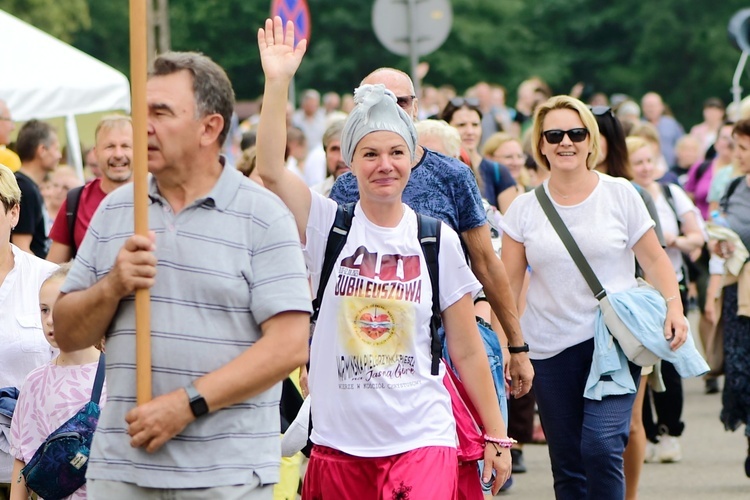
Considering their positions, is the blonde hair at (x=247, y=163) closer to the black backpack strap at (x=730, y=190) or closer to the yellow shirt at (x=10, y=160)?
the yellow shirt at (x=10, y=160)

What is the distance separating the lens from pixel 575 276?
6957 millimetres

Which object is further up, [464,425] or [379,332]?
[379,332]

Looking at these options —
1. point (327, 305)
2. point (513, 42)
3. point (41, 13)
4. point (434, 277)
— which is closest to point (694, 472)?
Result: point (434, 277)

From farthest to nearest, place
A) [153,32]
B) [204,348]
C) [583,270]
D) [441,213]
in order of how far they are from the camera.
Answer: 1. [153,32]
2. [583,270]
3. [441,213]
4. [204,348]

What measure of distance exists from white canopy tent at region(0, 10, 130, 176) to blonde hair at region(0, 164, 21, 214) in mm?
8691

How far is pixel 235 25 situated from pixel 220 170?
46.8m

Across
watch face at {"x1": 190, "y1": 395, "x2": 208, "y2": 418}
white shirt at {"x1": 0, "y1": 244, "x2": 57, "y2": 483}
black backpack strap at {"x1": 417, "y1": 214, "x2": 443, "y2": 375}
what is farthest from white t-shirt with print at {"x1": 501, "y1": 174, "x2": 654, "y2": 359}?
watch face at {"x1": 190, "y1": 395, "x2": 208, "y2": 418}

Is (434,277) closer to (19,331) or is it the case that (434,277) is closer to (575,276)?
(575,276)

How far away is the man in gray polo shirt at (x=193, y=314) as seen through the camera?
13.0ft

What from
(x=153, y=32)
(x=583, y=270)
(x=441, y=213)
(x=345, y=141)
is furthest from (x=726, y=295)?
(x=153, y=32)

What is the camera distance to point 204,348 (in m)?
3.98

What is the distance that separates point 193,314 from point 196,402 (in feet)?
0.77

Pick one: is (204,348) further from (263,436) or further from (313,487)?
(313,487)

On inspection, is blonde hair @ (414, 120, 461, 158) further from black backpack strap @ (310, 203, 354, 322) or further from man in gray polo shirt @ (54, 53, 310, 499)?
man in gray polo shirt @ (54, 53, 310, 499)
